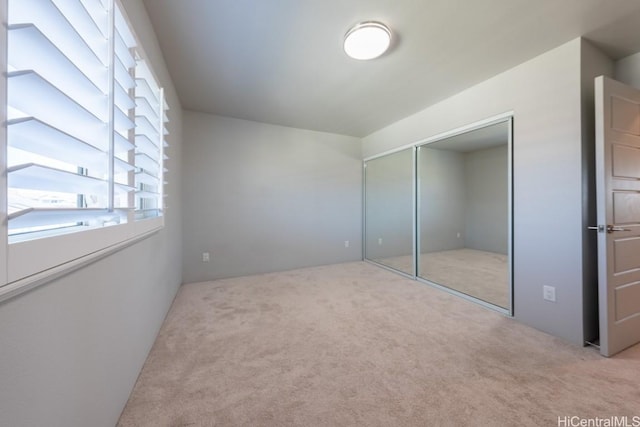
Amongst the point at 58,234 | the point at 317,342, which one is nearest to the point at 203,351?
the point at 317,342

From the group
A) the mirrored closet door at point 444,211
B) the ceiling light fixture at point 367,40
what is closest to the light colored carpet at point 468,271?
the mirrored closet door at point 444,211

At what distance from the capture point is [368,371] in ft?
5.07

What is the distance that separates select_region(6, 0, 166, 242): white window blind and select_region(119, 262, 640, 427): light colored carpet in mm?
1065

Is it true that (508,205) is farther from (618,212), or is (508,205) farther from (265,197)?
(265,197)

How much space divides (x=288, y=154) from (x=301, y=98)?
115 cm

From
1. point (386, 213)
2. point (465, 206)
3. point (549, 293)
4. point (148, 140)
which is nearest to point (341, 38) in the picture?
point (148, 140)

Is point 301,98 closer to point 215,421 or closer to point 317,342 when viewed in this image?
point 317,342

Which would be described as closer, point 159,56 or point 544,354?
point 544,354

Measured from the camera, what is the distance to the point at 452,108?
2789 millimetres

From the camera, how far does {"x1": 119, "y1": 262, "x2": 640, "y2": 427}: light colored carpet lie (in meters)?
1.24

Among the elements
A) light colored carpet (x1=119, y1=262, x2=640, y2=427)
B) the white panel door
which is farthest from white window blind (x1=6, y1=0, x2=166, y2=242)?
the white panel door

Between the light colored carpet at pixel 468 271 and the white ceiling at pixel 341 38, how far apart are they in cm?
212

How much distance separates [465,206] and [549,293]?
343cm

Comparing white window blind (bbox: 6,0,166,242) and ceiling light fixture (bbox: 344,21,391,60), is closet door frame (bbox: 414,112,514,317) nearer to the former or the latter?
ceiling light fixture (bbox: 344,21,391,60)
